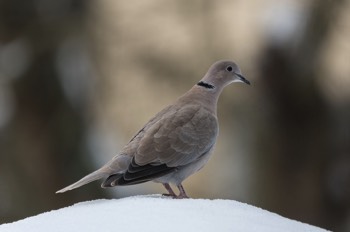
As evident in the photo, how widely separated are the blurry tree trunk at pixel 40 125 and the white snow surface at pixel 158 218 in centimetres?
731

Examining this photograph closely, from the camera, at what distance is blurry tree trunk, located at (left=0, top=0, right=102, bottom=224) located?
1208 centimetres

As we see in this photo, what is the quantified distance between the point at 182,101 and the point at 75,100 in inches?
256

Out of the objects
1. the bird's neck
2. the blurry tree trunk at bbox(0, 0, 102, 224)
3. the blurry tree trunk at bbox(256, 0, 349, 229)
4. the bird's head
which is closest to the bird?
the bird's neck

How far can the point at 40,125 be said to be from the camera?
40.9ft

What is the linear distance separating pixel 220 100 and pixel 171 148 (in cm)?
619

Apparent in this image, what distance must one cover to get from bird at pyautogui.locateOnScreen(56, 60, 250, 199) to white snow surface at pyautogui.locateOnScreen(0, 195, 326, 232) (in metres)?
0.62

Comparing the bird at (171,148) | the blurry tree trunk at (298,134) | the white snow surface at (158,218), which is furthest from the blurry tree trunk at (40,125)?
the white snow surface at (158,218)

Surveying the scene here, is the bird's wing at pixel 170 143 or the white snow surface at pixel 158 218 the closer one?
the white snow surface at pixel 158 218

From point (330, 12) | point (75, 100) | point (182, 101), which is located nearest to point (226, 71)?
point (182, 101)

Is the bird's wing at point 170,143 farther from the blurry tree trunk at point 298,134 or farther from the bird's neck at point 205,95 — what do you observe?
the blurry tree trunk at point 298,134

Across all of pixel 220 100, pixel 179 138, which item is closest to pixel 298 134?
pixel 220 100

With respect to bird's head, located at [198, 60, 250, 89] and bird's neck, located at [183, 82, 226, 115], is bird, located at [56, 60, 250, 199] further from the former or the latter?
bird's head, located at [198, 60, 250, 89]

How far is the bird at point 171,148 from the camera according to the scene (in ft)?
18.0

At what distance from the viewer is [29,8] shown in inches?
500
